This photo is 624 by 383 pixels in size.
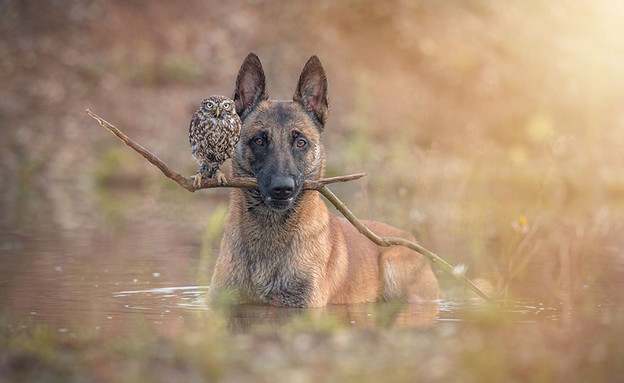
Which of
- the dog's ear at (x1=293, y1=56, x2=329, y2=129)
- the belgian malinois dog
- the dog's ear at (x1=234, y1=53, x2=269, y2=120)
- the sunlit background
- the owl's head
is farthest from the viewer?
the sunlit background

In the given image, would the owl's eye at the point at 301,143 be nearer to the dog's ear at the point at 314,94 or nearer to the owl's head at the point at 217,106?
the dog's ear at the point at 314,94

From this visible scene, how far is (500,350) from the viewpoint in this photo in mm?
5441

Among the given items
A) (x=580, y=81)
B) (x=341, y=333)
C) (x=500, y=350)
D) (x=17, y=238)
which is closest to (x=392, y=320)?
(x=341, y=333)

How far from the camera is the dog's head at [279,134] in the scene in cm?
755

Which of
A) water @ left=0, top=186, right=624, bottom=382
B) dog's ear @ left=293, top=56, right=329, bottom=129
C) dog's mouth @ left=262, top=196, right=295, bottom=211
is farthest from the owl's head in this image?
dog's ear @ left=293, top=56, right=329, bottom=129

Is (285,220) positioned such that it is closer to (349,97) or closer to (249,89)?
(249,89)

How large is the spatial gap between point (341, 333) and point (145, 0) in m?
23.3

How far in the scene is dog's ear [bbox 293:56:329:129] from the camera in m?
8.55

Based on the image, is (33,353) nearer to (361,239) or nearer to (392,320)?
(392,320)

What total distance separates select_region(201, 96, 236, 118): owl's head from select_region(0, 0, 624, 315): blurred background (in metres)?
6.80

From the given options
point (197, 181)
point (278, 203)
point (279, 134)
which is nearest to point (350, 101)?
point (279, 134)

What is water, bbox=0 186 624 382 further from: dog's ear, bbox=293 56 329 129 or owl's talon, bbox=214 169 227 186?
dog's ear, bbox=293 56 329 129

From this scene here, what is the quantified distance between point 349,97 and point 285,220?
17069mm

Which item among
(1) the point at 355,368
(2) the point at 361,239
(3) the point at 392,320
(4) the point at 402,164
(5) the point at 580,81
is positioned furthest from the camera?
(5) the point at 580,81
